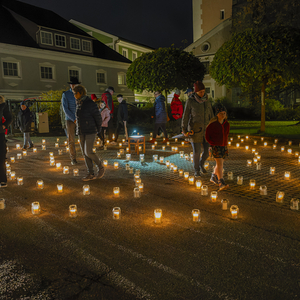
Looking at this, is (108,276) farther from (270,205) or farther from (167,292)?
(270,205)

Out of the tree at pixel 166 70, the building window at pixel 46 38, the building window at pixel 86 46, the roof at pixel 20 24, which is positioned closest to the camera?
the tree at pixel 166 70

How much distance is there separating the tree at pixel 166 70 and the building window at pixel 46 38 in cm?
1288

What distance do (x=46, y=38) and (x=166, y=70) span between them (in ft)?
51.6

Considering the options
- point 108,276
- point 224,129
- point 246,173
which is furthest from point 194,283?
point 246,173

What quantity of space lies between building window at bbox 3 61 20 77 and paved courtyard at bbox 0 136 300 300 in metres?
22.2

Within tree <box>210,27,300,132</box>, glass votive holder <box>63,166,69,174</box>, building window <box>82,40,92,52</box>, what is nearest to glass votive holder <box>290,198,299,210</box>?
glass votive holder <box>63,166,69,174</box>

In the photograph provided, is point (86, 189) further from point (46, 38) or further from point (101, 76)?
point (101, 76)

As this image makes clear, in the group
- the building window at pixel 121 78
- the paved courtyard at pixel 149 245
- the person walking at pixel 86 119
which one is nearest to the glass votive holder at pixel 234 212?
the paved courtyard at pixel 149 245

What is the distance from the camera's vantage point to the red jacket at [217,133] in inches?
238

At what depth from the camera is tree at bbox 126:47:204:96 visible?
58.3 feet

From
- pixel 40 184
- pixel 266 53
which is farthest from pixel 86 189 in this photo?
pixel 266 53

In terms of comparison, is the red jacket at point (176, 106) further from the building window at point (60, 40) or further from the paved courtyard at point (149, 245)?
the building window at point (60, 40)

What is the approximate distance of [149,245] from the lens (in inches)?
150

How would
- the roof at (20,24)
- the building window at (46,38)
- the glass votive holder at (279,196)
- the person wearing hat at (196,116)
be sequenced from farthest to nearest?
the building window at (46,38) → the roof at (20,24) → the person wearing hat at (196,116) → the glass votive holder at (279,196)
